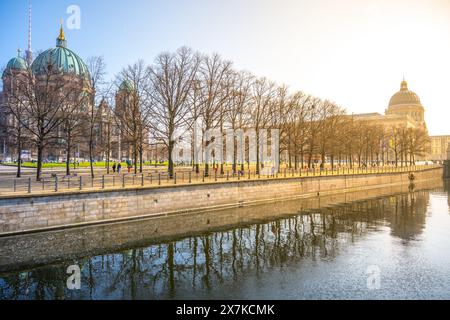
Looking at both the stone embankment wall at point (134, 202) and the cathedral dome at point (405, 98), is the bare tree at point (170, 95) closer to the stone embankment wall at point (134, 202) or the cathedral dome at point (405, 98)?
the stone embankment wall at point (134, 202)

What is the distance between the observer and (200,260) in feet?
61.1

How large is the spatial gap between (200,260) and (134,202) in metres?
11.2

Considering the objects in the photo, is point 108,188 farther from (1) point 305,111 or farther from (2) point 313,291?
(1) point 305,111

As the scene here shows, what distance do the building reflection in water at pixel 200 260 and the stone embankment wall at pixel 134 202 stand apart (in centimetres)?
634

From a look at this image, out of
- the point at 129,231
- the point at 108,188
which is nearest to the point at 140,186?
the point at 108,188

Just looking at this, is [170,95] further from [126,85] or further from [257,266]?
[257,266]

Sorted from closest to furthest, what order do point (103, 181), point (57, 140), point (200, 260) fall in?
point (200, 260)
point (103, 181)
point (57, 140)

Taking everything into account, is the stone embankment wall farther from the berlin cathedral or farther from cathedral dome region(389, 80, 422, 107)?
cathedral dome region(389, 80, 422, 107)

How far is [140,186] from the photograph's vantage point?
2819cm

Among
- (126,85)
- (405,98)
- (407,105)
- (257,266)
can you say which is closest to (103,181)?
(257,266)

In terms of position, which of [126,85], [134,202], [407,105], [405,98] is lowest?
[134,202]

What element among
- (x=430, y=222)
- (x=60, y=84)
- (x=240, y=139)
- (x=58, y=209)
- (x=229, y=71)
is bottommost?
(x=430, y=222)

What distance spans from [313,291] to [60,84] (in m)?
30.8
